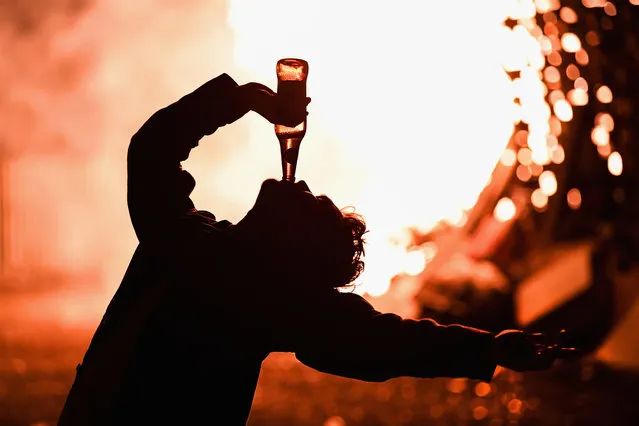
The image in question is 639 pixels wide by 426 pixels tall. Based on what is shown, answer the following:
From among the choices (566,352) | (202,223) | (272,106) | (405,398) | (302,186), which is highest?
(405,398)

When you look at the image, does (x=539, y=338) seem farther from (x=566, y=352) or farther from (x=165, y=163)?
(x=165, y=163)

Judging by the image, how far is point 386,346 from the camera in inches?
80.7

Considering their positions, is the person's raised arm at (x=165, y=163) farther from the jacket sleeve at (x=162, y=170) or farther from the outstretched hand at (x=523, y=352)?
the outstretched hand at (x=523, y=352)

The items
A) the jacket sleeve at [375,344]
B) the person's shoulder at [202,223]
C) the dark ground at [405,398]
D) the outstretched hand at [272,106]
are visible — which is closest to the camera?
the jacket sleeve at [375,344]

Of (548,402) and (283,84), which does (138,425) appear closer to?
(283,84)

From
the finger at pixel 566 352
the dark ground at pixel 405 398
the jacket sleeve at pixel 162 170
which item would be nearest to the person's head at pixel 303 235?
the jacket sleeve at pixel 162 170

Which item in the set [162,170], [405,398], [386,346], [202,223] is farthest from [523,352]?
[405,398]

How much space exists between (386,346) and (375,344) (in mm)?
24

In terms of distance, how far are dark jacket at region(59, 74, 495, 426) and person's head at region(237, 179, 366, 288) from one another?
0.03 metres

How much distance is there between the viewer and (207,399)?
82.3 inches

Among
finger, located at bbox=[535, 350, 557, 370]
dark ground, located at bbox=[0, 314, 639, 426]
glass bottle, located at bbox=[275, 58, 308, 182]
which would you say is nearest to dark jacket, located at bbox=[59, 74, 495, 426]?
finger, located at bbox=[535, 350, 557, 370]

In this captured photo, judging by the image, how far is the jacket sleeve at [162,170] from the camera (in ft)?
7.19

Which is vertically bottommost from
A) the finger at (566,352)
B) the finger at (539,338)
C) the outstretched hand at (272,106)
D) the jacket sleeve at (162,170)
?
the finger at (566,352)

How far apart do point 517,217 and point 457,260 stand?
5.72ft
